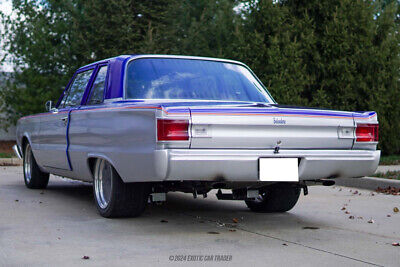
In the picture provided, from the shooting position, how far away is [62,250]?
15.0 feet

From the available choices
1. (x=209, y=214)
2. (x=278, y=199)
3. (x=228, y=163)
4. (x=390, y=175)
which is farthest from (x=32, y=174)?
(x=390, y=175)

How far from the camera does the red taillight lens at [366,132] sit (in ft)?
18.5

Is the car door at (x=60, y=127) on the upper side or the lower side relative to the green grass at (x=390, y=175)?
upper

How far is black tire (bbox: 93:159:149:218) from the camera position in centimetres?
572

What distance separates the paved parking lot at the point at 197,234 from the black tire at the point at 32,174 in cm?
79

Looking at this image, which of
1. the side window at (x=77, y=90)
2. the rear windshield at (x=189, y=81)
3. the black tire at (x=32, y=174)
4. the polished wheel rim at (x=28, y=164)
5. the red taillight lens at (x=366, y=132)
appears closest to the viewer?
the red taillight lens at (x=366, y=132)

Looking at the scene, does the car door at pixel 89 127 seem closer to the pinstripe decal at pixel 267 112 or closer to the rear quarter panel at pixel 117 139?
the rear quarter panel at pixel 117 139

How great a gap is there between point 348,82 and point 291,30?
189 cm

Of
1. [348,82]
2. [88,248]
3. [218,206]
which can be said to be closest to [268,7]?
[348,82]

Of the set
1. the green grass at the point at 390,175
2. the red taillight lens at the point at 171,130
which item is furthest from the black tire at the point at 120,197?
the green grass at the point at 390,175

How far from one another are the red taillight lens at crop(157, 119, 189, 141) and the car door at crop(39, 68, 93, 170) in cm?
223

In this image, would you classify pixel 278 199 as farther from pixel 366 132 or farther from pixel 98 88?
pixel 98 88

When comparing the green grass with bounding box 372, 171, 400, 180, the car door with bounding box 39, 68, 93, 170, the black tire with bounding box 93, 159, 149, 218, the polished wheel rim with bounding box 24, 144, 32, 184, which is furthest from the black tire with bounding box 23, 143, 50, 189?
the green grass with bounding box 372, 171, 400, 180

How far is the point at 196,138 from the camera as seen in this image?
16.4ft
